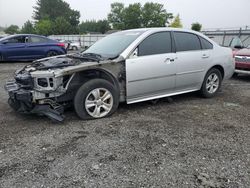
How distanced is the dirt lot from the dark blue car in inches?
289

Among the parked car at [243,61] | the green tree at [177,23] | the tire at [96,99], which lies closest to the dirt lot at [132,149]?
the tire at [96,99]

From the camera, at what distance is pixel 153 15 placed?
64.4 metres

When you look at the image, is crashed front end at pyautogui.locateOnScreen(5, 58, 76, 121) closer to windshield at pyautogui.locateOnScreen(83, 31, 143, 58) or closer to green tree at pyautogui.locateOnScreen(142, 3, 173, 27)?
windshield at pyautogui.locateOnScreen(83, 31, 143, 58)

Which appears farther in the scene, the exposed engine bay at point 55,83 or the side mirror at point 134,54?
the side mirror at point 134,54

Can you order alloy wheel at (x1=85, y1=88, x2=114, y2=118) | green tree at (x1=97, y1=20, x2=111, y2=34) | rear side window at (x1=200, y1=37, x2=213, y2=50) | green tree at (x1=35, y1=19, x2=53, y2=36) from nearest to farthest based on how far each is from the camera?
1. alloy wheel at (x1=85, y1=88, x2=114, y2=118)
2. rear side window at (x1=200, y1=37, x2=213, y2=50)
3. green tree at (x1=35, y1=19, x2=53, y2=36)
4. green tree at (x1=97, y1=20, x2=111, y2=34)

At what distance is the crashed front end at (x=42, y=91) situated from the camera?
3756mm

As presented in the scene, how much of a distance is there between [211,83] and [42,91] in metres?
Result: 3.73

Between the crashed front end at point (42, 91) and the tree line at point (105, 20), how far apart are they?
118 feet

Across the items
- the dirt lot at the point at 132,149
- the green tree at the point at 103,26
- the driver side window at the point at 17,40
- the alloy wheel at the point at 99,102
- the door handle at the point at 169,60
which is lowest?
the dirt lot at the point at 132,149

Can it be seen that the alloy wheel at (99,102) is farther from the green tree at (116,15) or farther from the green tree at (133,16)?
the green tree at (116,15)

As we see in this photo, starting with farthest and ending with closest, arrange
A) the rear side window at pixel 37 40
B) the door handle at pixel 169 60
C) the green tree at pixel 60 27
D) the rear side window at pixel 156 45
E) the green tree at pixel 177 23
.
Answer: the green tree at pixel 60 27 < the green tree at pixel 177 23 < the rear side window at pixel 37 40 < the door handle at pixel 169 60 < the rear side window at pixel 156 45

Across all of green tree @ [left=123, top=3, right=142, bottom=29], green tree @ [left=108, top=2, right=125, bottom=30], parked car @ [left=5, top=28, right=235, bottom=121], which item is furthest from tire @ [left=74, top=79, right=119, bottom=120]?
green tree @ [left=108, top=2, right=125, bottom=30]

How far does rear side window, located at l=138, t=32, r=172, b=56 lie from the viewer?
4.44m

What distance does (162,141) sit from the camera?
3383mm
